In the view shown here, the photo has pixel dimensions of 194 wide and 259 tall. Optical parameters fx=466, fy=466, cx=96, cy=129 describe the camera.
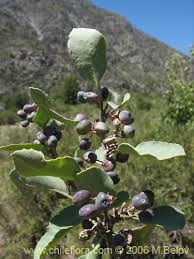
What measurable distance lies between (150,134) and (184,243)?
2791mm

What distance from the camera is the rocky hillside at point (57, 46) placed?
174 feet

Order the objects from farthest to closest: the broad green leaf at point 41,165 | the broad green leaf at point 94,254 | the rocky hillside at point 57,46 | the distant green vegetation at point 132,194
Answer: the rocky hillside at point 57,46
the distant green vegetation at point 132,194
the broad green leaf at point 94,254
the broad green leaf at point 41,165

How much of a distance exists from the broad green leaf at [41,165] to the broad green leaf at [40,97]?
0.15 meters

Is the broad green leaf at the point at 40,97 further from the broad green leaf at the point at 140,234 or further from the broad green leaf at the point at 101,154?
the broad green leaf at the point at 140,234

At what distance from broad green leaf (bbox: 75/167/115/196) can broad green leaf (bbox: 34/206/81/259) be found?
0.10m

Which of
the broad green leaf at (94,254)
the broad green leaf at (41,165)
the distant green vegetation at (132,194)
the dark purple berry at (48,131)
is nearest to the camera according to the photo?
the broad green leaf at (41,165)

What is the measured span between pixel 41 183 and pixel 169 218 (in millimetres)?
298

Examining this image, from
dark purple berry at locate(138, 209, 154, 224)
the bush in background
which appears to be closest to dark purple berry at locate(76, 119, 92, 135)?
dark purple berry at locate(138, 209, 154, 224)

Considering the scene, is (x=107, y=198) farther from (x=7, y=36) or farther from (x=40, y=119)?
(x=7, y=36)

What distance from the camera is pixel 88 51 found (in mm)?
1089

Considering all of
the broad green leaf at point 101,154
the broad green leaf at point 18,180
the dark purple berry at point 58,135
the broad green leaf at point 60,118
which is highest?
the broad green leaf at point 60,118

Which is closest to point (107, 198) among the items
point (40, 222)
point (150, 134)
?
point (40, 222)

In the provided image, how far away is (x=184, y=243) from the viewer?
6062 millimetres

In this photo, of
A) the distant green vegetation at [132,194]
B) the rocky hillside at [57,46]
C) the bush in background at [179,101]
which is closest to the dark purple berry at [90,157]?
the distant green vegetation at [132,194]
